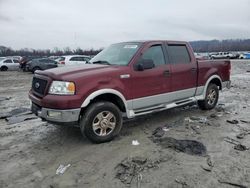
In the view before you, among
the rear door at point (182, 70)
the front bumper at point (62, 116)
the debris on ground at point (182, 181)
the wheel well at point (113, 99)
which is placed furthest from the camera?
the rear door at point (182, 70)

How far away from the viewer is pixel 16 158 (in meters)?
4.47

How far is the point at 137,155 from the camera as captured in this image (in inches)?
174

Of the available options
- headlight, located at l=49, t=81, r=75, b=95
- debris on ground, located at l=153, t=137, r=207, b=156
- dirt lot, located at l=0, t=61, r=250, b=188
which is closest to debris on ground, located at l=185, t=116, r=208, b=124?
dirt lot, located at l=0, t=61, r=250, b=188

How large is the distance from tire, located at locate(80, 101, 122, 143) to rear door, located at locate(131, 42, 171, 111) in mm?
577

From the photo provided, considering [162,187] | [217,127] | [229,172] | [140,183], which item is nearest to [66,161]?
[140,183]

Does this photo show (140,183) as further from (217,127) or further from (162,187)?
(217,127)

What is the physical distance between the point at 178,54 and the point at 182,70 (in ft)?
1.46

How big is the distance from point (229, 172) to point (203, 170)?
0.36m

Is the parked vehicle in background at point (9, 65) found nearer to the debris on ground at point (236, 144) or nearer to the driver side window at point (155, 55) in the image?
the driver side window at point (155, 55)

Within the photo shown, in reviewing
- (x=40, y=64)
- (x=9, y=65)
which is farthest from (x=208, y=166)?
(x=9, y=65)

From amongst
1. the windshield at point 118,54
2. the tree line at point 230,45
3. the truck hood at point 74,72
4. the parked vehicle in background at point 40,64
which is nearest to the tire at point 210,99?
the windshield at point 118,54

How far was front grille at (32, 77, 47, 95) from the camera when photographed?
16.2ft

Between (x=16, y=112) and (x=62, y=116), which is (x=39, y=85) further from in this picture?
(x=16, y=112)

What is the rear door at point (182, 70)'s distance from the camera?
20.6 ft
